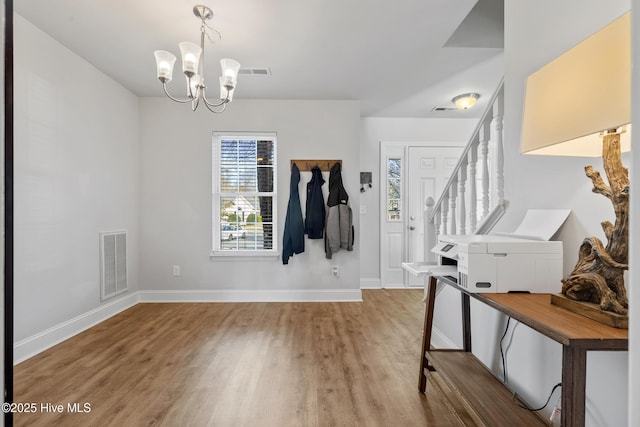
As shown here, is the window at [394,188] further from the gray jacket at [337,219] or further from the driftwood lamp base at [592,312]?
the driftwood lamp base at [592,312]

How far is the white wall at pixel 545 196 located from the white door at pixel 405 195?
2390mm

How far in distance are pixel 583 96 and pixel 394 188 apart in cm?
361

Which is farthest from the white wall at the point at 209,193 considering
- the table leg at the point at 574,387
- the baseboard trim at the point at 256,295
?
the table leg at the point at 574,387

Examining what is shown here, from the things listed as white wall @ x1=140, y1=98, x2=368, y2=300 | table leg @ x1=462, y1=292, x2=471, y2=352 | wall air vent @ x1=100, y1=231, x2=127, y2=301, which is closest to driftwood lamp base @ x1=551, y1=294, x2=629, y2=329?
table leg @ x1=462, y1=292, x2=471, y2=352

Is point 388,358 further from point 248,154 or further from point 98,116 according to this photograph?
point 98,116

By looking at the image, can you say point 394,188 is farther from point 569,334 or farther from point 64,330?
point 64,330

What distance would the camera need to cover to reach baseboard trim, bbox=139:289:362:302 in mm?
3564

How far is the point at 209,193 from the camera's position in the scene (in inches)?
142

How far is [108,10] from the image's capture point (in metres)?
2.04

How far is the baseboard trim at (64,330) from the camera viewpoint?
2.15 meters

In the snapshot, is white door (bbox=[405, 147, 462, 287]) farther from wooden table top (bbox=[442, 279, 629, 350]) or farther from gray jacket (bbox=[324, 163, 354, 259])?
wooden table top (bbox=[442, 279, 629, 350])

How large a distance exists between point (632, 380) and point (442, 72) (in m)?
3.18

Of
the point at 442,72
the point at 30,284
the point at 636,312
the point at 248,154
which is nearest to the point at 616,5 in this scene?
the point at 636,312

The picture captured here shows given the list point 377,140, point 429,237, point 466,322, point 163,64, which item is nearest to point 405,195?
point 377,140
